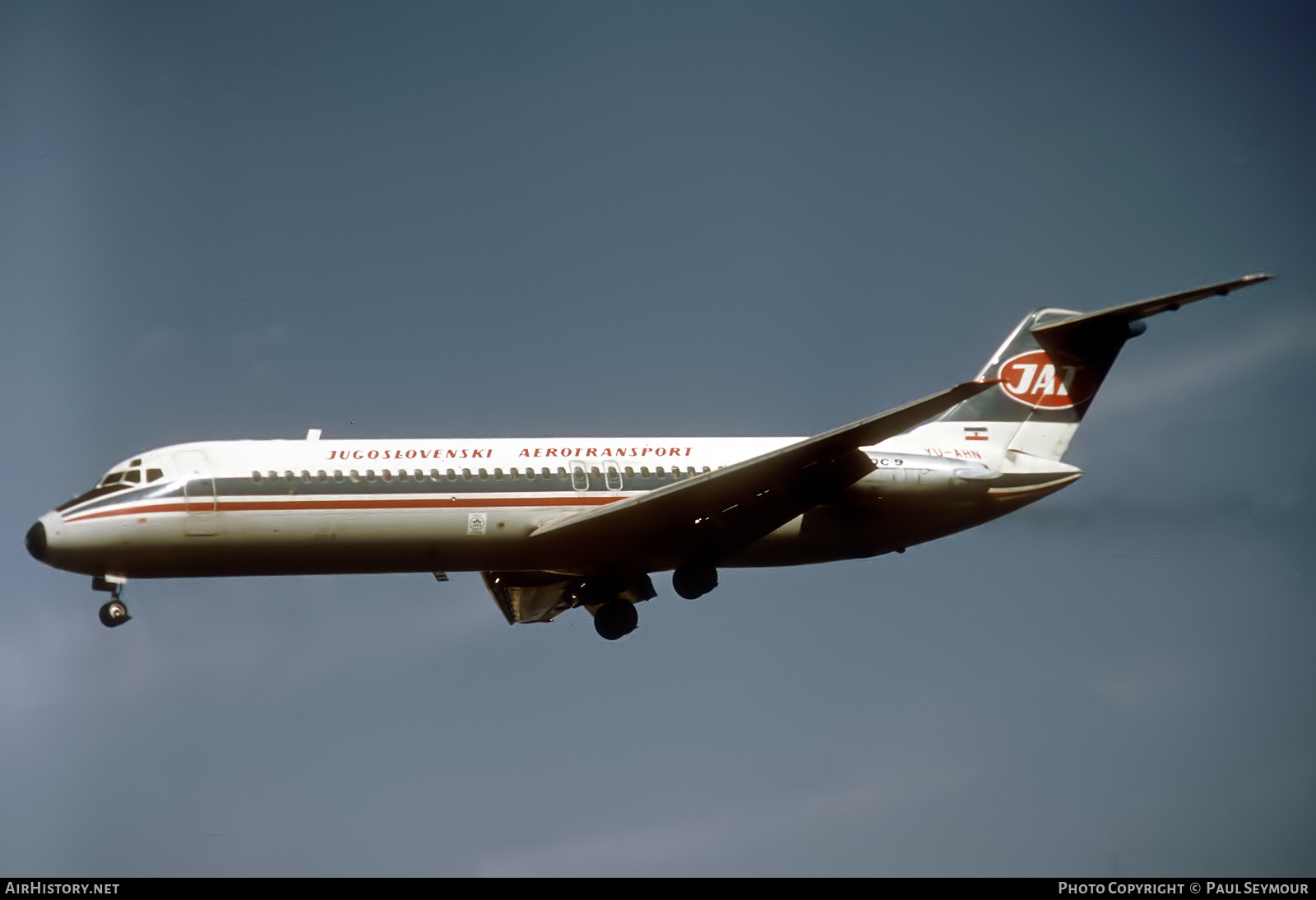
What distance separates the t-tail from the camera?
37344mm

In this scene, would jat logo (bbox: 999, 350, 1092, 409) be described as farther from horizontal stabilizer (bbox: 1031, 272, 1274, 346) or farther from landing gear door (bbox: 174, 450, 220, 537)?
landing gear door (bbox: 174, 450, 220, 537)

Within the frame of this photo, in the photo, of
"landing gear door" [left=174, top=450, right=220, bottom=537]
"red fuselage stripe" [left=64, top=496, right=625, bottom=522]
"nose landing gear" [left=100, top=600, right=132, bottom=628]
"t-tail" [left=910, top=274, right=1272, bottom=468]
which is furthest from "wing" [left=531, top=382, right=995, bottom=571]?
"nose landing gear" [left=100, top=600, right=132, bottom=628]

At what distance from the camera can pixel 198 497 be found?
32.5 metres

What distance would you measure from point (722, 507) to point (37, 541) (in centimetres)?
1428

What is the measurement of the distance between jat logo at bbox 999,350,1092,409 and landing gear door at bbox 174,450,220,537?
61.5ft

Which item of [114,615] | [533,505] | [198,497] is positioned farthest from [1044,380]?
[114,615]

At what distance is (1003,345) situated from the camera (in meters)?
38.5

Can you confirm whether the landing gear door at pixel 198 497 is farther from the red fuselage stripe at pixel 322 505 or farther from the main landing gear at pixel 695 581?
the main landing gear at pixel 695 581

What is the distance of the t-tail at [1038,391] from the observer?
3734 centimetres

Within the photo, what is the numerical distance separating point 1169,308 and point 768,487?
921cm
